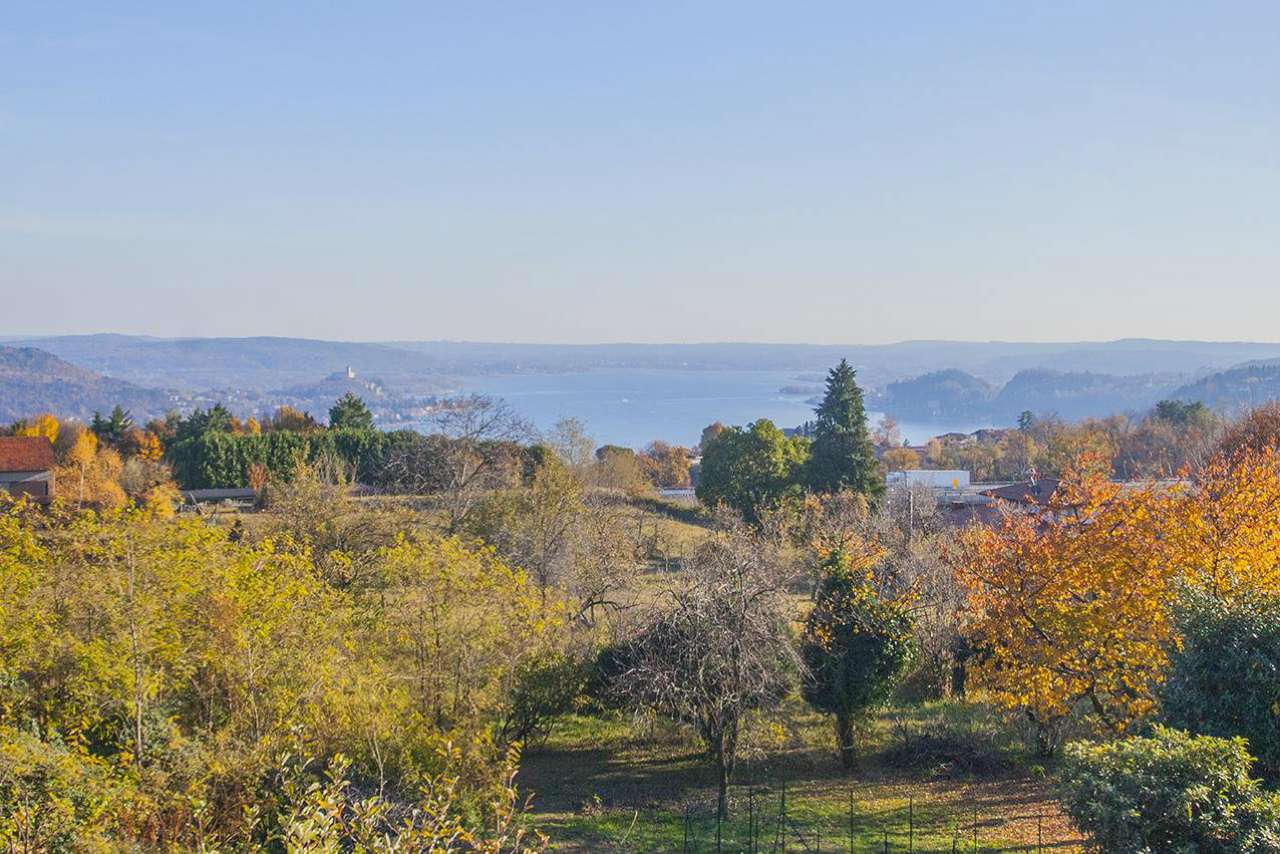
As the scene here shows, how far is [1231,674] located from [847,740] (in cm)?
639

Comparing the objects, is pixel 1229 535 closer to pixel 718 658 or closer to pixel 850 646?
pixel 850 646

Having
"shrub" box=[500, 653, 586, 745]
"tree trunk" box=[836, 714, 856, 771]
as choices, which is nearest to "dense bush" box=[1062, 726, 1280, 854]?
"tree trunk" box=[836, 714, 856, 771]

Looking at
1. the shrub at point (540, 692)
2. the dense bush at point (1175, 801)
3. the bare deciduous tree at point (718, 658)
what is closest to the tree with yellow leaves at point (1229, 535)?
the dense bush at point (1175, 801)

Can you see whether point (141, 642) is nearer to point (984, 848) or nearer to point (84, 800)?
point (84, 800)

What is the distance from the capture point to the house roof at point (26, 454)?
124 feet

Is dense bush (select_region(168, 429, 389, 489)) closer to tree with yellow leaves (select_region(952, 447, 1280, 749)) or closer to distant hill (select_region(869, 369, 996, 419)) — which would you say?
tree with yellow leaves (select_region(952, 447, 1280, 749))

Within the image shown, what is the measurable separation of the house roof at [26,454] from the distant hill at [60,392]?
53361mm

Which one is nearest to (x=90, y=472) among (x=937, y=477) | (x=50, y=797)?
(x=50, y=797)

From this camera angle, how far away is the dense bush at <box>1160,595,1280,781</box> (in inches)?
360

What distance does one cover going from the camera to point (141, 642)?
10117mm

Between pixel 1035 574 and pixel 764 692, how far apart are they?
399 cm

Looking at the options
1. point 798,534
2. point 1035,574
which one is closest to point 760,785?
point 1035,574

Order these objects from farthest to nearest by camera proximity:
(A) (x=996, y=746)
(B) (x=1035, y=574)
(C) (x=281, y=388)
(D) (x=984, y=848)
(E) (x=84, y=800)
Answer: (C) (x=281, y=388), (A) (x=996, y=746), (B) (x=1035, y=574), (D) (x=984, y=848), (E) (x=84, y=800)

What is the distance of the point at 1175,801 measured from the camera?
7.58 metres
